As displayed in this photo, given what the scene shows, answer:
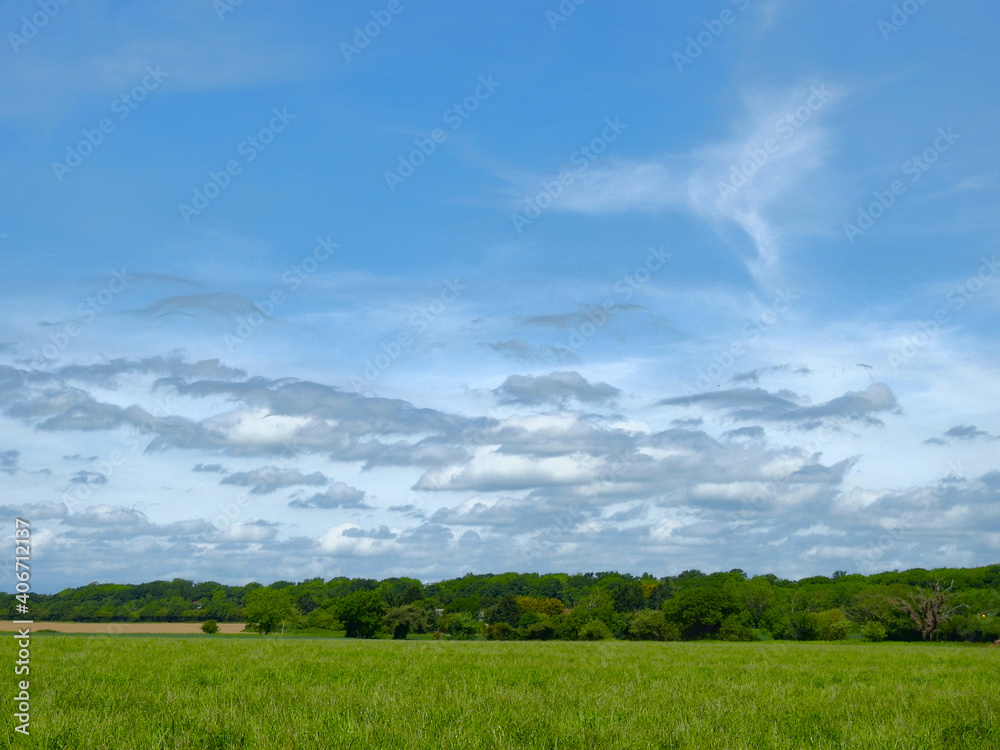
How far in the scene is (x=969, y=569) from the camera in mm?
148375

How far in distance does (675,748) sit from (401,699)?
5166 millimetres

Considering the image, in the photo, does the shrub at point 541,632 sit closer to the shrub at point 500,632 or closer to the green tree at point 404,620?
the shrub at point 500,632

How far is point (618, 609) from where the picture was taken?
140 meters

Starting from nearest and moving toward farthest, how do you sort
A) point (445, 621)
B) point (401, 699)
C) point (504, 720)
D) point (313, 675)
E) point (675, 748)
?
1. point (675, 748)
2. point (504, 720)
3. point (401, 699)
4. point (313, 675)
5. point (445, 621)

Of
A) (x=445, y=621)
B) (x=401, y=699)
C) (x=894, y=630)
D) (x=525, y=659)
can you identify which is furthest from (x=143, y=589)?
(x=401, y=699)

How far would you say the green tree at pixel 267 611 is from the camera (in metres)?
110

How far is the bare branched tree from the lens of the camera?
82500 mm

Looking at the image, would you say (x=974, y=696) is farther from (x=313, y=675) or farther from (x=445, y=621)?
(x=445, y=621)

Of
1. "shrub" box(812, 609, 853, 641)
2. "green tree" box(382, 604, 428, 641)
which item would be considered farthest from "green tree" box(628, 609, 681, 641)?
"green tree" box(382, 604, 428, 641)

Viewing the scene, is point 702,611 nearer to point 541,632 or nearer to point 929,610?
point 541,632

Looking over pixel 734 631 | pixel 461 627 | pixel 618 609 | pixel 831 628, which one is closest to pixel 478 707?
pixel 831 628

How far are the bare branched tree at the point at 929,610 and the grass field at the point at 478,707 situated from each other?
2761 inches

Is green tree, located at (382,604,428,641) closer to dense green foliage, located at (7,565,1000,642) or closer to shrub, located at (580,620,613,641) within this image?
dense green foliage, located at (7,565,1000,642)

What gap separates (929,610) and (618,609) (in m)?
63.7
